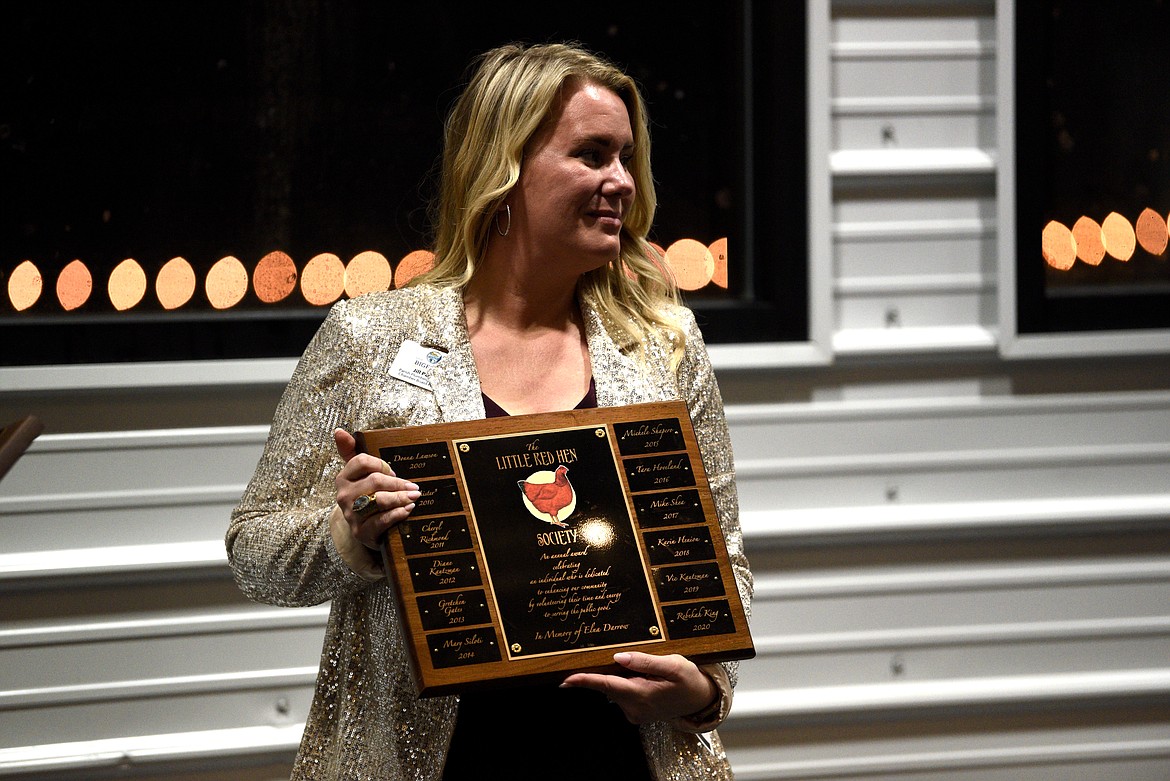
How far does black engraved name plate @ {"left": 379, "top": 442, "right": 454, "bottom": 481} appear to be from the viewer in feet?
5.00

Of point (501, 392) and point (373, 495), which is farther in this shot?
point (501, 392)

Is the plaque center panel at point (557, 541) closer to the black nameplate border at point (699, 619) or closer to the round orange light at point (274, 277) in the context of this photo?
the black nameplate border at point (699, 619)

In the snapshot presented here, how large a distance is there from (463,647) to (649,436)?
1.27ft

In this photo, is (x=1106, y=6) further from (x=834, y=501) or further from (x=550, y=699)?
(x=550, y=699)

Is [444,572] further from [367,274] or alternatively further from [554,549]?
[367,274]

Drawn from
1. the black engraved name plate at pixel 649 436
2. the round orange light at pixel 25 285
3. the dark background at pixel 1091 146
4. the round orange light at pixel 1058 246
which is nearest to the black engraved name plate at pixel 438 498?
the black engraved name plate at pixel 649 436

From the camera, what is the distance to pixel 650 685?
149 cm

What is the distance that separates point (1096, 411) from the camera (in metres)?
2.96

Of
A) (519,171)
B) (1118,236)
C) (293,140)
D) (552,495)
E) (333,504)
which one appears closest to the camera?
(552,495)

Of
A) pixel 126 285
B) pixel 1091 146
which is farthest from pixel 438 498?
pixel 1091 146

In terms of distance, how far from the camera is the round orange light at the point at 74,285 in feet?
8.55

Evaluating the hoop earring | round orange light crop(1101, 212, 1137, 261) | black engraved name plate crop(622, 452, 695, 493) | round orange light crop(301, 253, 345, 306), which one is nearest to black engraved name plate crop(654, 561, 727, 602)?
black engraved name plate crop(622, 452, 695, 493)

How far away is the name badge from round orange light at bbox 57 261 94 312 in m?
1.19

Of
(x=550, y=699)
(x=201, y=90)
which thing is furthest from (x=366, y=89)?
(x=550, y=699)
